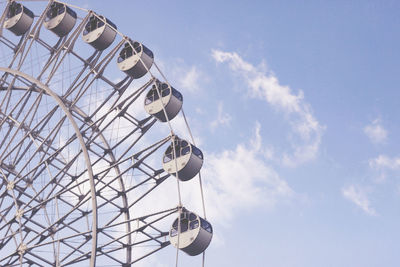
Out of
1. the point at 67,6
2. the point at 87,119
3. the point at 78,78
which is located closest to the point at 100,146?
the point at 87,119

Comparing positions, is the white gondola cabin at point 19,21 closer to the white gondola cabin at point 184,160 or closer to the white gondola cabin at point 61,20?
the white gondola cabin at point 61,20

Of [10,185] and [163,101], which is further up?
[163,101]

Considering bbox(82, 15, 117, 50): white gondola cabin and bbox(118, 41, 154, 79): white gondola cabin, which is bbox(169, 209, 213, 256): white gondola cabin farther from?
bbox(82, 15, 117, 50): white gondola cabin

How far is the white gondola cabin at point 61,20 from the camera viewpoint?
2548 centimetres

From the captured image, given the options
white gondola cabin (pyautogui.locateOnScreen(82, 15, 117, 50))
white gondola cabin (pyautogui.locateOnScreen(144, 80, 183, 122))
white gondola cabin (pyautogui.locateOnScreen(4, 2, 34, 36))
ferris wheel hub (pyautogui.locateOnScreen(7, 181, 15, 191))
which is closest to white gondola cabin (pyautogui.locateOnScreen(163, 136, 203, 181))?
white gondola cabin (pyautogui.locateOnScreen(144, 80, 183, 122))

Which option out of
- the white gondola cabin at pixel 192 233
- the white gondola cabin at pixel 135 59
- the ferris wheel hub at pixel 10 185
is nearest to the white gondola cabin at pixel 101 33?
the white gondola cabin at pixel 135 59

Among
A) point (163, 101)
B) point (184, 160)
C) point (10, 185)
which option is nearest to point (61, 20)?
point (163, 101)

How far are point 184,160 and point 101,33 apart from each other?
6332mm

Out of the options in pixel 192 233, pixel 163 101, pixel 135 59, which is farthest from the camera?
pixel 135 59

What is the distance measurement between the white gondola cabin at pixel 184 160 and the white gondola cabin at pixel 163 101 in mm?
1586

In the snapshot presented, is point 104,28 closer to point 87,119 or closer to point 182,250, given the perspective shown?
point 87,119

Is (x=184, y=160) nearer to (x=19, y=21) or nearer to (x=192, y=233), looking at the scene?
(x=192, y=233)

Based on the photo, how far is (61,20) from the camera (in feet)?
83.3

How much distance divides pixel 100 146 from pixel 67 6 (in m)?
6.04
